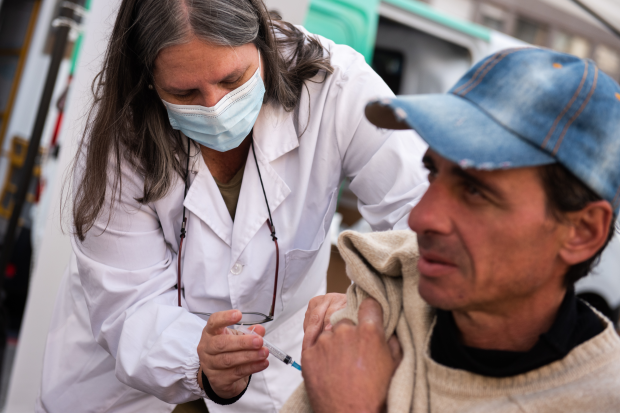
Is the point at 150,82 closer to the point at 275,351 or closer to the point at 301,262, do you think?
the point at 301,262

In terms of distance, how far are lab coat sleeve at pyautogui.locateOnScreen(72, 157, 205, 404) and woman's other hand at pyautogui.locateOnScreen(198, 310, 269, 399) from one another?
14cm

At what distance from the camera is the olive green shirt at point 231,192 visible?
1869 mm

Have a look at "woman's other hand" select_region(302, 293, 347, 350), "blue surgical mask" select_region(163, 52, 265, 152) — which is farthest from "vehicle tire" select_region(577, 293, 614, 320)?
"woman's other hand" select_region(302, 293, 347, 350)

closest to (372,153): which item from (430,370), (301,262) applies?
(301,262)

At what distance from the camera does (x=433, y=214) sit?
966 millimetres

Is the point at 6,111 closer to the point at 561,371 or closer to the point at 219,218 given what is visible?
the point at 219,218

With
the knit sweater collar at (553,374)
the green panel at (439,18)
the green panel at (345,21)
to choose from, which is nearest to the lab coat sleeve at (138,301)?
the knit sweater collar at (553,374)

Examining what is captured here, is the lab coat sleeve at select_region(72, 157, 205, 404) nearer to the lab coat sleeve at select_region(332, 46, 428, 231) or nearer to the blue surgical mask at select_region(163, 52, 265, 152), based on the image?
the blue surgical mask at select_region(163, 52, 265, 152)

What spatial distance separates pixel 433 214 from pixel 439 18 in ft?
15.4

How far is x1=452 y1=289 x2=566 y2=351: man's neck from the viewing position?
3.33ft

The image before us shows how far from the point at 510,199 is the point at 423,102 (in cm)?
21

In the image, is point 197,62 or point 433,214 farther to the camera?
point 197,62

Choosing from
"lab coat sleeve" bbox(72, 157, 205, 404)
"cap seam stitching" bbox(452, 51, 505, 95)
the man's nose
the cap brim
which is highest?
"cap seam stitching" bbox(452, 51, 505, 95)

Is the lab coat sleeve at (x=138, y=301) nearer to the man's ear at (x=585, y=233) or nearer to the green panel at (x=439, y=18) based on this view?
the man's ear at (x=585, y=233)
